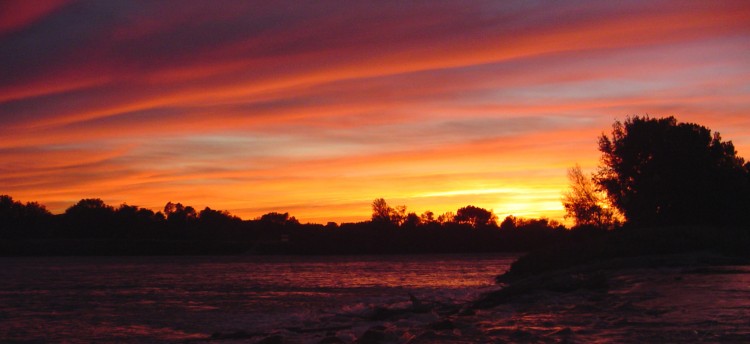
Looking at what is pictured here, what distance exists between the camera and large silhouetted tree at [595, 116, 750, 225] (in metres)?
58.5

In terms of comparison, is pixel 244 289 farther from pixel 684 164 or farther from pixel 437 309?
pixel 684 164

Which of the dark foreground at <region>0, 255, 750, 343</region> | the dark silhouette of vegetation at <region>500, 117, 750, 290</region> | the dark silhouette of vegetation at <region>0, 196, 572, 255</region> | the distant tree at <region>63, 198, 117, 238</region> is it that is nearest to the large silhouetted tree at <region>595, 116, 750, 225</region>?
the dark silhouette of vegetation at <region>500, 117, 750, 290</region>

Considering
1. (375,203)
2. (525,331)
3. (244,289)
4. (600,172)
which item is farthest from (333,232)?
(525,331)

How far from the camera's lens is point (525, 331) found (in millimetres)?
14992

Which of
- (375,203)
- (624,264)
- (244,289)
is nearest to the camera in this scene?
(624,264)

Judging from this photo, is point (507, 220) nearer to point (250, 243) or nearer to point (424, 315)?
point (250, 243)

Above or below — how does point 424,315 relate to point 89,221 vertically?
below

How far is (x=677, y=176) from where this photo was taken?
5884cm

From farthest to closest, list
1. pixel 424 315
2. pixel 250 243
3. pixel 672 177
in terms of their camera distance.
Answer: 1. pixel 250 243
2. pixel 672 177
3. pixel 424 315

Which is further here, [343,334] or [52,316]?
[52,316]

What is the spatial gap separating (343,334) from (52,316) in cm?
1310

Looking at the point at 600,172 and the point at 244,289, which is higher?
the point at 600,172

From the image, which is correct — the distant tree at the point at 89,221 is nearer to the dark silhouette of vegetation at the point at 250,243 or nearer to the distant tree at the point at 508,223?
the dark silhouette of vegetation at the point at 250,243

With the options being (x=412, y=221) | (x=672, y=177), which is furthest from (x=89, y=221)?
(x=672, y=177)
